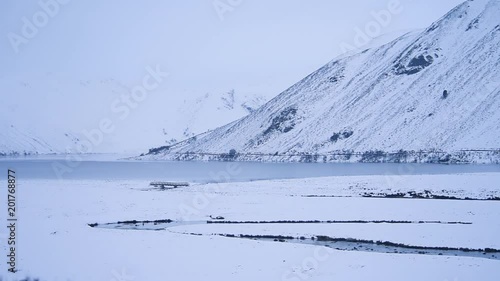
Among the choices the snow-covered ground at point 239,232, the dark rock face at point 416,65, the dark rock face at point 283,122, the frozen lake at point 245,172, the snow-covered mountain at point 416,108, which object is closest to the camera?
the snow-covered ground at point 239,232

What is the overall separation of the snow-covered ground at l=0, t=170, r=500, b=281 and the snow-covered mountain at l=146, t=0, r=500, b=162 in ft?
250

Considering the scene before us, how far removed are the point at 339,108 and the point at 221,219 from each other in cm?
15197

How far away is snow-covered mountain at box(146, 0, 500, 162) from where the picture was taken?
128 metres

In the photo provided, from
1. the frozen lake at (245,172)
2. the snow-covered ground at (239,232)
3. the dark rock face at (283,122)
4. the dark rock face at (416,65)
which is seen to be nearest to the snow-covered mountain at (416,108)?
the dark rock face at (416,65)

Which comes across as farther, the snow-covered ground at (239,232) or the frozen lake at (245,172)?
the frozen lake at (245,172)

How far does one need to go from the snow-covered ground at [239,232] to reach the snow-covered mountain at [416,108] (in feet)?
250

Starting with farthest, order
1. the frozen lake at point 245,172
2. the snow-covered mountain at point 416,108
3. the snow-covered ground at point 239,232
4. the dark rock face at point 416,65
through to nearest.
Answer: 1. the dark rock face at point 416,65
2. the snow-covered mountain at point 416,108
3. the frozen lake at point 245,172
4. the snow-covered ground at point 239,232

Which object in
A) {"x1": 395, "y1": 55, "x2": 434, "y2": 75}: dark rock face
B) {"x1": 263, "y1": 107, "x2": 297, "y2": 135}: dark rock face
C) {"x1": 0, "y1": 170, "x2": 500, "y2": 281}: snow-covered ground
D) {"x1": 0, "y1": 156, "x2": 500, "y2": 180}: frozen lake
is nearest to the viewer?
{"x1": 0, "y1": 170, "x2": 500, "y2": 281}: snow-covered ground

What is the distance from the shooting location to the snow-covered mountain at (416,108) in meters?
128

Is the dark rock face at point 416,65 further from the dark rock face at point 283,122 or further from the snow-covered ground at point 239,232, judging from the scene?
the snow-covered ground at point 239,232

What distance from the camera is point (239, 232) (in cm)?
3081

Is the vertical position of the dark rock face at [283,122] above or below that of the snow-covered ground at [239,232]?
above

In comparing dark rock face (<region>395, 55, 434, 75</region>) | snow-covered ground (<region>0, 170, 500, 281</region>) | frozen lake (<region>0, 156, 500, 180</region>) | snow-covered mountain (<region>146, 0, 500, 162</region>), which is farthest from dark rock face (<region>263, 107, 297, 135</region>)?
snow-covered ground (<region>0, 170, 500, 281</region>)

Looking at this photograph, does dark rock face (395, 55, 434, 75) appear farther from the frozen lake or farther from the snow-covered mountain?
the frozen lake
